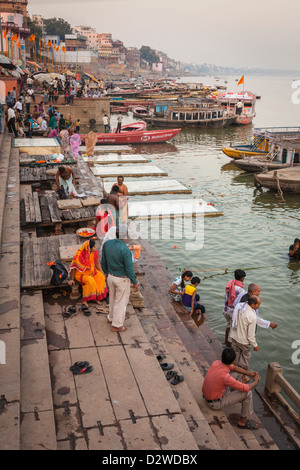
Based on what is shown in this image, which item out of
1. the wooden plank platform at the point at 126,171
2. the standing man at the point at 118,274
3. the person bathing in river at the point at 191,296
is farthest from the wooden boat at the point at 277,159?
the standing man at the point at 118,274

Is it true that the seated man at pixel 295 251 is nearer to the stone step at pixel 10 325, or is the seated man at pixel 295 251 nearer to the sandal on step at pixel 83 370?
the stone step at pixel 10 325

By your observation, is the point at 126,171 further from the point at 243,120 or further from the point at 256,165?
the point at 243,120

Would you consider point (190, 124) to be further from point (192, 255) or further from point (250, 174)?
point (192, 255)

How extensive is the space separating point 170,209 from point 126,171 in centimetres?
612

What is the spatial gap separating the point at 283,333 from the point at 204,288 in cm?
222

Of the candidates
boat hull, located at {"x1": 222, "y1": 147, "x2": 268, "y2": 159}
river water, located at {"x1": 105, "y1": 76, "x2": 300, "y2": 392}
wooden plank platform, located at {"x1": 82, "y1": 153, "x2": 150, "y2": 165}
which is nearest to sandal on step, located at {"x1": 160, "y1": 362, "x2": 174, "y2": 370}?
river water, located at {"x1": 105, "y1": 76, "x2": 300, "y2": 392}

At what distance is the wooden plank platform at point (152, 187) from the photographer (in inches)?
656

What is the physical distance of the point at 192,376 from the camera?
564 centimetres

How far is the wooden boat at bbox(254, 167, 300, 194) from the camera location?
18.0m

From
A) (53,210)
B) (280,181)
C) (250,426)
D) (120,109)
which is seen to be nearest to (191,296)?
(250,426)

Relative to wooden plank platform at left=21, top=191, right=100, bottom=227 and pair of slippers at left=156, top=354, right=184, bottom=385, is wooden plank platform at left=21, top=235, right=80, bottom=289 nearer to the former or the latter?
wooden plank platform at left=21, top=191, right=100, bottom=227

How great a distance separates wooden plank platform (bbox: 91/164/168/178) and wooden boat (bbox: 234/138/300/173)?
4838 millimetres

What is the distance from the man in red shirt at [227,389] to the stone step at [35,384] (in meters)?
1.87

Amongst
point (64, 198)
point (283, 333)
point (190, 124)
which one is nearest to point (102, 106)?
point (190, 124)
